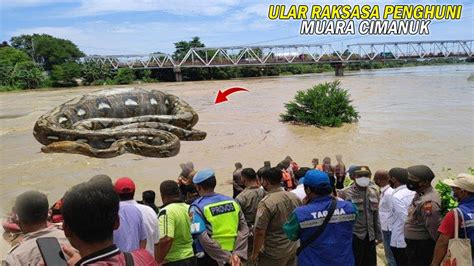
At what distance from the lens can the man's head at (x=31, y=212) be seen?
107 inches

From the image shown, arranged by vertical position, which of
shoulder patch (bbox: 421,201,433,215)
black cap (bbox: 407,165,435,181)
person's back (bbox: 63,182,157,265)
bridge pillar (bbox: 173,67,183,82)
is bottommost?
bridge pillar (bbox: 173,67,183,82)

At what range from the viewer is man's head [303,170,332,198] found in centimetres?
368

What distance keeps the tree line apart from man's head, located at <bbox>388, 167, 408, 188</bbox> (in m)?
61.3

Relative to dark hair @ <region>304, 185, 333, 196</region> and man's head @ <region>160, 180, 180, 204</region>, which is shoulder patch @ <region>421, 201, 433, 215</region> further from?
man's head @ <region>160, 180, 180, 204</region>

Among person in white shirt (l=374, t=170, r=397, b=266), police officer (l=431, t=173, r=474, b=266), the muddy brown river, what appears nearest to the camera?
police officer (l=431, t=173, r=474, b=266)

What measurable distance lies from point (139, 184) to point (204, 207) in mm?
7359

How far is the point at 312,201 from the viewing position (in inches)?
147

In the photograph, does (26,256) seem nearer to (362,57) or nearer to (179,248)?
(179,248)

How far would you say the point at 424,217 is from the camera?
4.23 m

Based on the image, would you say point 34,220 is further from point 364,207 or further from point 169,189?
point 364,207

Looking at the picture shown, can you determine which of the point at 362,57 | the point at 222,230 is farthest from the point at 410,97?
the point at 362,57

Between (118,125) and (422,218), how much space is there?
41.2 ft

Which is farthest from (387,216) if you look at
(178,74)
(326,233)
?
(178,74)

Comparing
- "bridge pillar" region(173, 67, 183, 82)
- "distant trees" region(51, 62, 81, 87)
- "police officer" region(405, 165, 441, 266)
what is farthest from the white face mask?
"bridge pillar" region(173, 67, 183, 82)
